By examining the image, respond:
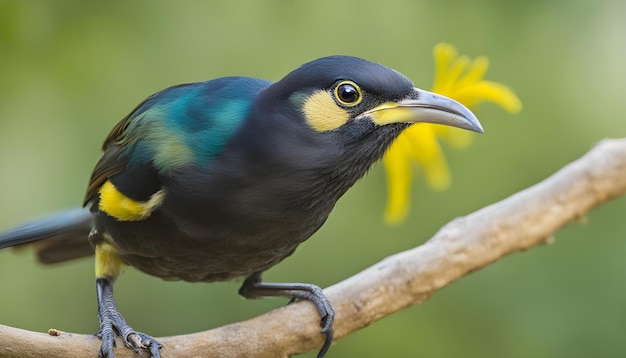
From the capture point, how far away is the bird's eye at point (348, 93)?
1.84 metres

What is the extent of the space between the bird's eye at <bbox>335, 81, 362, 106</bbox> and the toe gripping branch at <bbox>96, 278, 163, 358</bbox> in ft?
2.19

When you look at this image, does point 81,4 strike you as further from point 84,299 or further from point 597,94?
point 597,94

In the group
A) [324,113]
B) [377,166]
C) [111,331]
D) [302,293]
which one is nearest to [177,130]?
[324,113]

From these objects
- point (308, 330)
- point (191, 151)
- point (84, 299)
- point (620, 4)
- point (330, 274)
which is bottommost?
point (84, 299)

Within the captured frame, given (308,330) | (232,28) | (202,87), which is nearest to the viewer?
(202,87)

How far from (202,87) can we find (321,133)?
1.17ft

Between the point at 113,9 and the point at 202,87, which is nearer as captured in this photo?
the point at 202,87

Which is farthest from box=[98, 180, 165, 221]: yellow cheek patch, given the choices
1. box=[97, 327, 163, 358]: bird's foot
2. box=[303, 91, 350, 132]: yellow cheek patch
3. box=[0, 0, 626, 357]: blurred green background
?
box=[0, 0, 626, 357]: blurred green background

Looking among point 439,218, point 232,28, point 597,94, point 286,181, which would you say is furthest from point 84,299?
point 597,94

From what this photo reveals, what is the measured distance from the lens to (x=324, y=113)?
6.05ft

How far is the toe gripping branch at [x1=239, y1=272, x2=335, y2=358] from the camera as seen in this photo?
89.0 inches

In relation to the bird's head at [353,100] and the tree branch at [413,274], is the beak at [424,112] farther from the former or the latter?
the tree branch at [413,274]

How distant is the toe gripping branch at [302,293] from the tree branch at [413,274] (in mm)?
21

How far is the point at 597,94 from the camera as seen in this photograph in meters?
3.36
